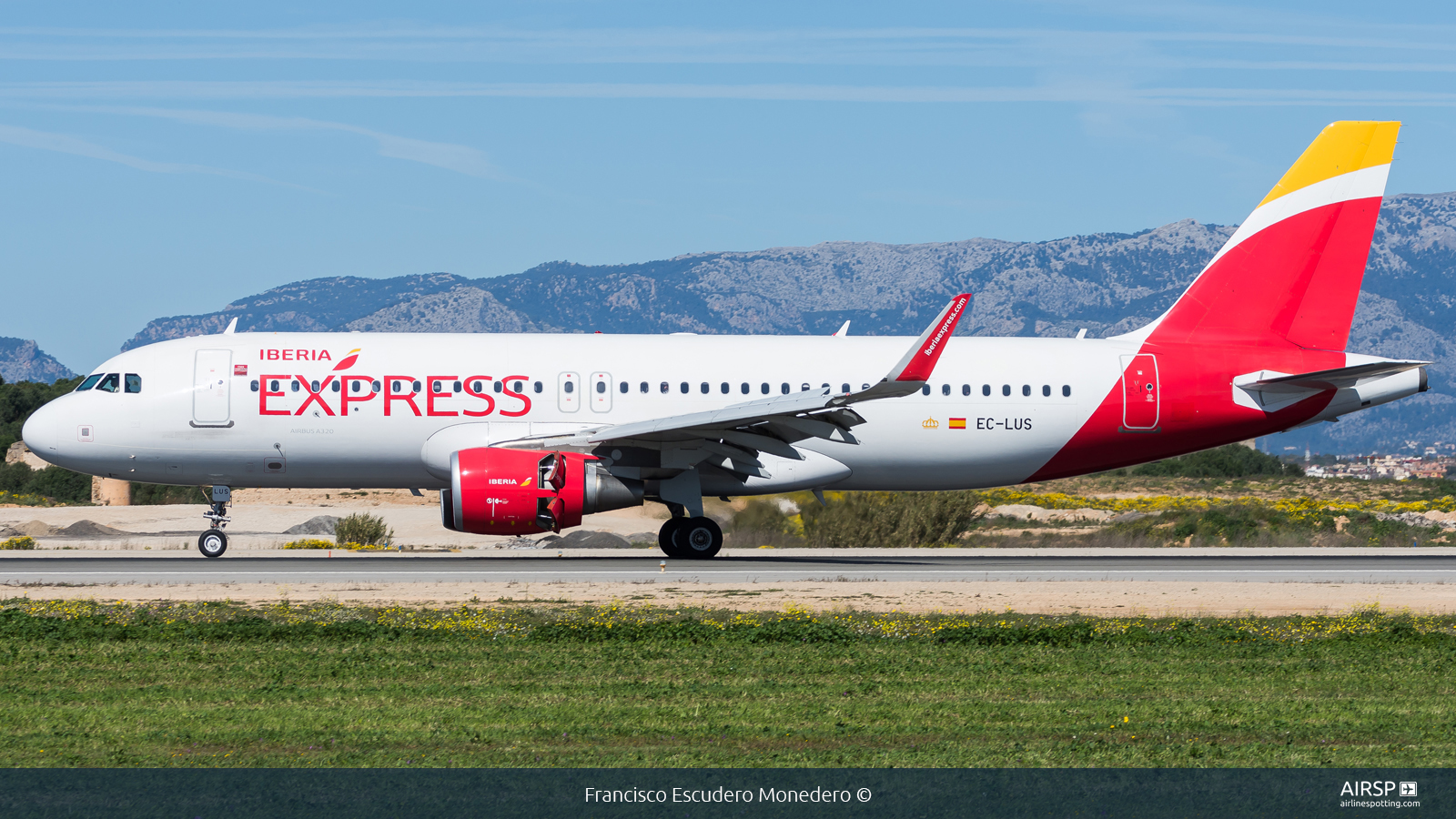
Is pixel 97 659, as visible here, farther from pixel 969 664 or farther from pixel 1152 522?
pixel 1152 522

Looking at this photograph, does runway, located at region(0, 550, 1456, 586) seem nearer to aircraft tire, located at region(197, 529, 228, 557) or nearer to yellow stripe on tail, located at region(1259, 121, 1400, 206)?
aircraft tire, located at region(197, 529, 228, 557)

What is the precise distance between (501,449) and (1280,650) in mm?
12523

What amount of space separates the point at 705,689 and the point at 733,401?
533 inches

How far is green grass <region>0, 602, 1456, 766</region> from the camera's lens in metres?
8.58

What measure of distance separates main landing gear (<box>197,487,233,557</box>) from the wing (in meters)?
4.81

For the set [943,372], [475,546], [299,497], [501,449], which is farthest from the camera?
[299,497]

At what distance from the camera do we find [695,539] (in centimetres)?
2381

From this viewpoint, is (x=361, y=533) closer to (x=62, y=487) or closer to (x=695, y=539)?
(x=695, y=539)

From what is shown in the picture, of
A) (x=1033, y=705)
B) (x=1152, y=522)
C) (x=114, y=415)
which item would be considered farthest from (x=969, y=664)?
(x=1152, y=522)

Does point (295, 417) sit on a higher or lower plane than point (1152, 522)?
higher

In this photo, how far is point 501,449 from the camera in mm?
22234
